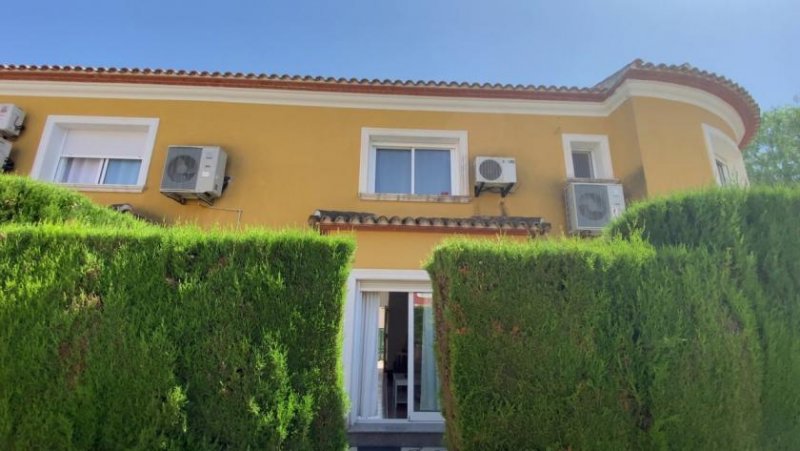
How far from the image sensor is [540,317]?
3.84 metres

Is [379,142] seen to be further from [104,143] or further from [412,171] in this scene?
[104,143]

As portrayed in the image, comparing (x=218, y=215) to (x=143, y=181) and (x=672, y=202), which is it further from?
(x=672, y=202)

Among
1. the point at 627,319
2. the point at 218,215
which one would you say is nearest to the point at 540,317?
the point at 627,319

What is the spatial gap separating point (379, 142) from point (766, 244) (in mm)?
8367

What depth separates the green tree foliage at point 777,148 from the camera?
22.5 meters

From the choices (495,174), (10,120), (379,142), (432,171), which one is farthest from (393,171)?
(10,120)

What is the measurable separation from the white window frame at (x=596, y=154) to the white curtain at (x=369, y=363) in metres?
6.26

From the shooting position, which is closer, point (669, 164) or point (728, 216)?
point (728, 216)

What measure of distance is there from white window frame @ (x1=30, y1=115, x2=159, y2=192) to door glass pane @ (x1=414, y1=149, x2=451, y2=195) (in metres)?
6.84

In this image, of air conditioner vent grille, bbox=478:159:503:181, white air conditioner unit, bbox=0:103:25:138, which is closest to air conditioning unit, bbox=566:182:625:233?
air conditioner vent grille, bbox=478:159:503:181

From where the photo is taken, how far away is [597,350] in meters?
3.76

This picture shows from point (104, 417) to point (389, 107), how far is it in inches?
365

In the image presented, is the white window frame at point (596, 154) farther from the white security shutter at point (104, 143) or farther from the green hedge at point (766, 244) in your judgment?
the white security shutter at point (104, 143)

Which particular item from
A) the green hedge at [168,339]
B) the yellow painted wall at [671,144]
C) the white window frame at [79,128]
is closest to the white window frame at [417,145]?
the yellow painted wall at [671,144]
